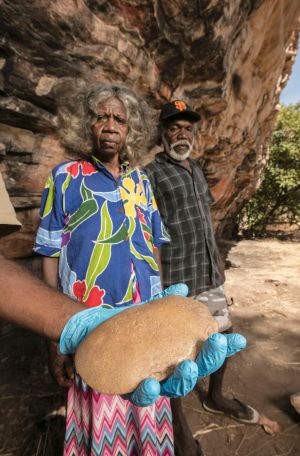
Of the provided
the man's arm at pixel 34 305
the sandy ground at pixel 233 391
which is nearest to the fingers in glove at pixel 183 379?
the man's arm at pixel 34 305

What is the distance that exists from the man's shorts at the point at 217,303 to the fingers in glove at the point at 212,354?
126 cm

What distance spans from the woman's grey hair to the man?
326mm

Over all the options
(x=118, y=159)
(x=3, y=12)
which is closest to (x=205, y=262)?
(x=118, y=159)

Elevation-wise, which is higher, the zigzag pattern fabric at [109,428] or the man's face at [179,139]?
the man's face at [179,139]

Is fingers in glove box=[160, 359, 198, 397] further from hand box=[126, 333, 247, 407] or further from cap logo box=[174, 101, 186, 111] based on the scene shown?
cap logo box=[174, 101, 186, 111]

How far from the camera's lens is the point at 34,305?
0.78 meters

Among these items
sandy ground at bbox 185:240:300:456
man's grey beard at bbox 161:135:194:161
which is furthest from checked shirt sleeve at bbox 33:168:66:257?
sandy ground at bbox 185:240:300:456

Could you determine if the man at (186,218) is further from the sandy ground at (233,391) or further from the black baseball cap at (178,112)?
the sandy ground at (233,391)

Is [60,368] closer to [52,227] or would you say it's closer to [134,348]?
[52,227]

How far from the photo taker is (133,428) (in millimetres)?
1324

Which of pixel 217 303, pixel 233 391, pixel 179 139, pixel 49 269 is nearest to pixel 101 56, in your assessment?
pixel 179 139

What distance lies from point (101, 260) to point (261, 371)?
7.45 ft

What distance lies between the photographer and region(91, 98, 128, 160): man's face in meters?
1.51

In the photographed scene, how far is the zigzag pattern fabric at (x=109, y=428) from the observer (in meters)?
1.23
